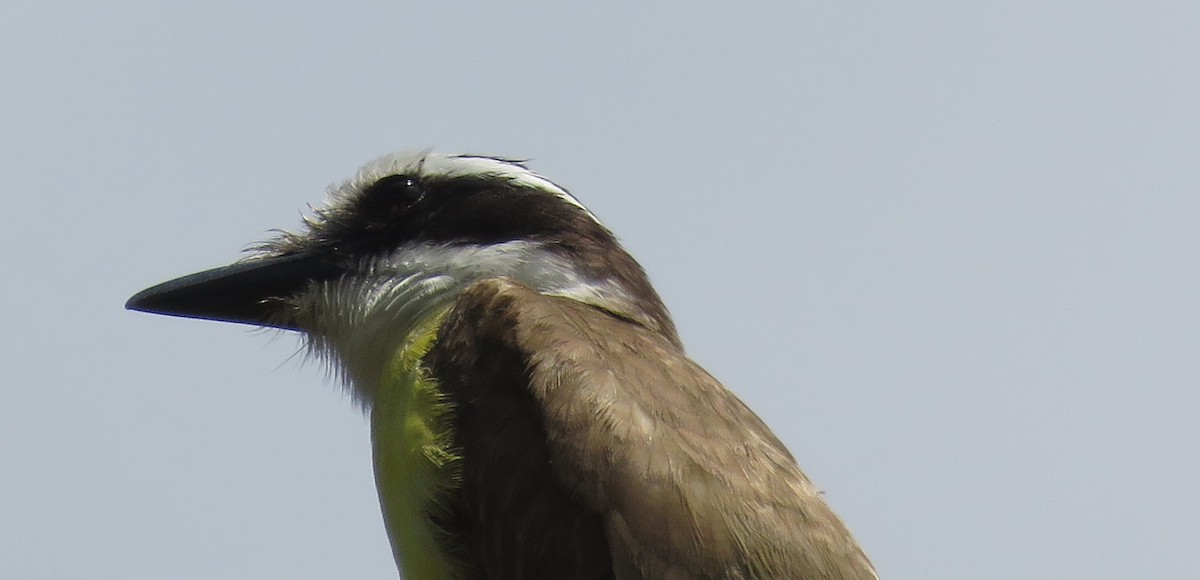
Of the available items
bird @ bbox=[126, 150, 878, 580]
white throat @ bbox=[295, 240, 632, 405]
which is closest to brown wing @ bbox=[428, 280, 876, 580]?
bird @ bbox=[126, 150, 878, 580]

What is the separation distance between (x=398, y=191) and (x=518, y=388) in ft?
5.36

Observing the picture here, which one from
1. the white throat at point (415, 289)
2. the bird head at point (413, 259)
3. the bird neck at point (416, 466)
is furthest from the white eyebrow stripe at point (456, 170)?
the bird neck at point (416, 466)

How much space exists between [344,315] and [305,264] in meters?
0.33

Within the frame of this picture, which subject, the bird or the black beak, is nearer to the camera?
the bird

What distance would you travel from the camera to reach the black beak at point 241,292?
260 inches

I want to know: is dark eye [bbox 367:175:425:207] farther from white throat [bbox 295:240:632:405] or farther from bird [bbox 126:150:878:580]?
white throat [bbox 295:240:632:405]

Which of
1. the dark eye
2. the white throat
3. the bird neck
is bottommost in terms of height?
the bird neck

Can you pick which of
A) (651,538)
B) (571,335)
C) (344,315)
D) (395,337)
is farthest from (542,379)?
(344,315)

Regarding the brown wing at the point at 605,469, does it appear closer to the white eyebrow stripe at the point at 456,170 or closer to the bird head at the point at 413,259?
the bird head at the point at 413,259

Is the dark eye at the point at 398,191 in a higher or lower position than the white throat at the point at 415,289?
higher

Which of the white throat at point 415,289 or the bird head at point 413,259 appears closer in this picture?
the white throat at point 415,289

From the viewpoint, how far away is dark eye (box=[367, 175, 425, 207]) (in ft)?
21.5

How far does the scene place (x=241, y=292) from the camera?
661 centimetres

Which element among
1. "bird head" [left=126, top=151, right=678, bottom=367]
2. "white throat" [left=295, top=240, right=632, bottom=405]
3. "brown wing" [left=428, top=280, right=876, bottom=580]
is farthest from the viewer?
"bird head" [left=126, top=151, right=678, bottom=367]
